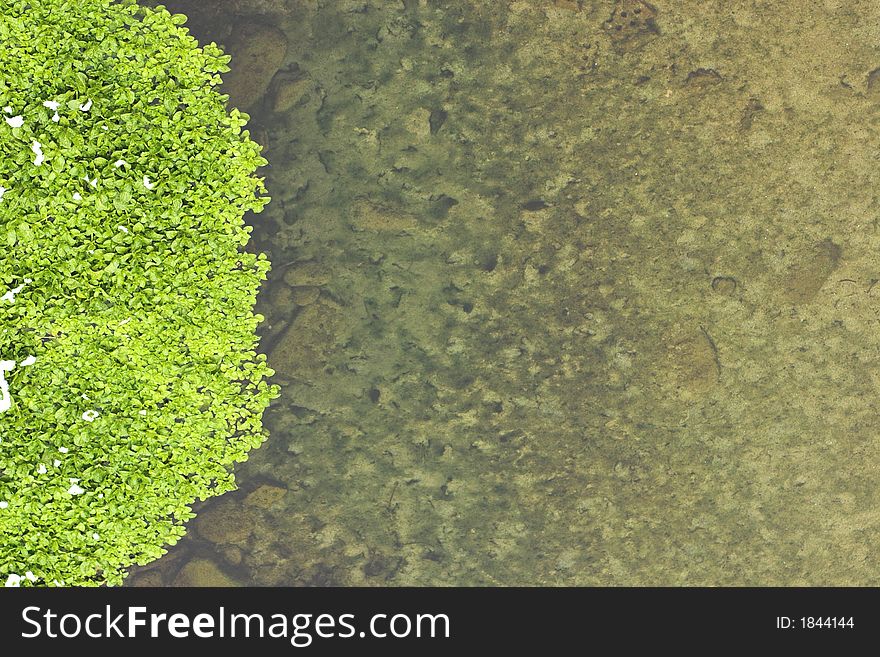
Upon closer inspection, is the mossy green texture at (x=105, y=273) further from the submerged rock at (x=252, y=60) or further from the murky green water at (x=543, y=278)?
the murky green water at (x=543, y=278)

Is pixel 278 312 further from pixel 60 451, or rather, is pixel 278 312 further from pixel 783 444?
pixel 783 444

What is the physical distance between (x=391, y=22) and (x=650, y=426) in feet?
19.9

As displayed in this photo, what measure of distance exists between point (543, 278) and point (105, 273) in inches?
207

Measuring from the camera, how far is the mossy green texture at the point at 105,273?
7.26m

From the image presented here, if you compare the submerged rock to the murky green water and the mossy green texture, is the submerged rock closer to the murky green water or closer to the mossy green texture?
the murky green water

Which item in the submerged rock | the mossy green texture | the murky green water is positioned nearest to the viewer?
the mossy green texture

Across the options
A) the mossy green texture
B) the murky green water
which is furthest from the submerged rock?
the mossy green texture

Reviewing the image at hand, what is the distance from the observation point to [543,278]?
10.4 m

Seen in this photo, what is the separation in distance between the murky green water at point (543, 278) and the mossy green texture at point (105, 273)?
2.51 meters

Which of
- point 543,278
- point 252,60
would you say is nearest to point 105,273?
point 252,60

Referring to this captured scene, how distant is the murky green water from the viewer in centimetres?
1029

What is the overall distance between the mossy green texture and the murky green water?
8.24 ft

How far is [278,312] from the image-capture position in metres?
10.4
